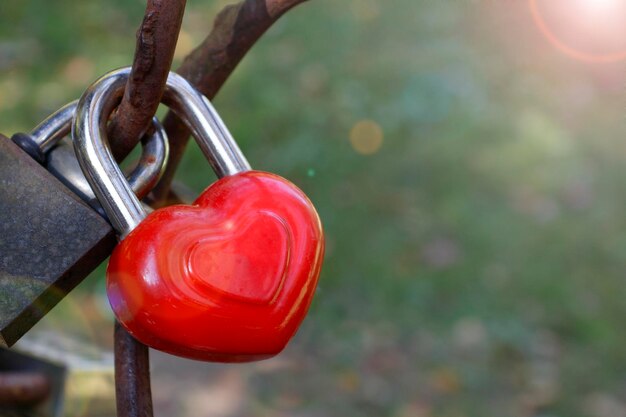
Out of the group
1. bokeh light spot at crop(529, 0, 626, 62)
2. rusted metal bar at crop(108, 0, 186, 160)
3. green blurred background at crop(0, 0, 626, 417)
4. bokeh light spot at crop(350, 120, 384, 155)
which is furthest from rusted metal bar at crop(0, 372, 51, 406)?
bokeh light spot at crop(529, 0, 626, 62)

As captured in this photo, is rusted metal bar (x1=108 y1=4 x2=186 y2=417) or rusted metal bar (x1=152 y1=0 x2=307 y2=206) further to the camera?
rusted metal bar (x1=152 y1=0 x2=307 y2=206)

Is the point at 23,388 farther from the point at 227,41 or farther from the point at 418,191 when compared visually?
the point at 418,191

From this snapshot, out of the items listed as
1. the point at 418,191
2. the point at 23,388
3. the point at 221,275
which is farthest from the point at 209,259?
the point at 418,191

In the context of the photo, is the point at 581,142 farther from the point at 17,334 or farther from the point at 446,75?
the point at 17,334

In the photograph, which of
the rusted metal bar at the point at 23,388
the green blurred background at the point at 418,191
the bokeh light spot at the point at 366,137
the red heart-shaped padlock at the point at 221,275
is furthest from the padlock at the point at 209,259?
the bokeh light spot at the point at 366,137

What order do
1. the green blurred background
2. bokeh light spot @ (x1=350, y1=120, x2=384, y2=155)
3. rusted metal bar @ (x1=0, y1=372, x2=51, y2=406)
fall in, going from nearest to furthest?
rusted metal bar @ (x1=0, y1=372, x2=51, y2=406) < the green blurred background < bokeh light spot @ (x1=350, y1=120, x2=384, y2=155)

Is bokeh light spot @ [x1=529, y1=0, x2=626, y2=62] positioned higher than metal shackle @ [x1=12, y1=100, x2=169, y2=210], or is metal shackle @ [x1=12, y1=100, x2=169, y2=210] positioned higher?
bokeh light spot @ [x1=529, y1=0, x2=626, y2=62]

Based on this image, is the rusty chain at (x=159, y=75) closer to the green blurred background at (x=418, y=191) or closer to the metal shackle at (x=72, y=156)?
the metal shackle at (x=72, y=156)

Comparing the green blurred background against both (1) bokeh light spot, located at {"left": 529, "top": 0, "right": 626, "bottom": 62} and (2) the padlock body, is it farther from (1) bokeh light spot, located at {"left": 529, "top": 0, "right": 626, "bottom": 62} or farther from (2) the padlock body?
(2) the padlock body
